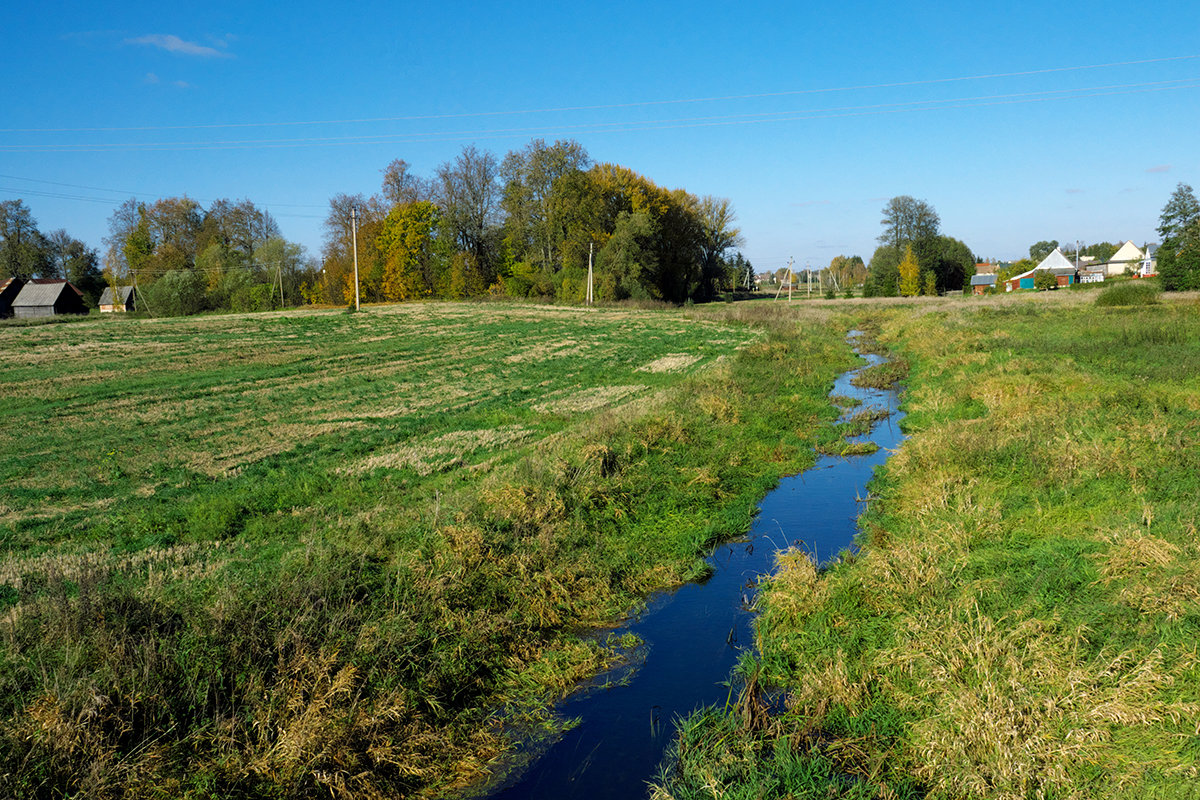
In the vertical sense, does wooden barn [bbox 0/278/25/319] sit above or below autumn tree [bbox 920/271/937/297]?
below

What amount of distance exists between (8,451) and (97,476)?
3.44 meters

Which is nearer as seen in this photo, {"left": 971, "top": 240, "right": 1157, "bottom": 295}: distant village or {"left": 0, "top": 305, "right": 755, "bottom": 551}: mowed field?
{"left": 0, "top": 305, "right": 755, "bottom": 551}: mowed field

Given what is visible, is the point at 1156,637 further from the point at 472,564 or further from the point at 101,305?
the point at 101,305

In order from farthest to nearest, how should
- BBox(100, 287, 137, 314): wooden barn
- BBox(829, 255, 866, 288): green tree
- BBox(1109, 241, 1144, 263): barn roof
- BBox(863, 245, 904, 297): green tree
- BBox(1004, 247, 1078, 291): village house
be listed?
1. BBox(829, 255, 866, 288): green tree
2. BBox(1109, 241, 1144, 263): barn roof
3. BBox(1004, 247, 1078, 291): village house
4. BBox(863, 245, 904, 297): green tree
5. BBox(100, 287, 137, 314): wooden barn

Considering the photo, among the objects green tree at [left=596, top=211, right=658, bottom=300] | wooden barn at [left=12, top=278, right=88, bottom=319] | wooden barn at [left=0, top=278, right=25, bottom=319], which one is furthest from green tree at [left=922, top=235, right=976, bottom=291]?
wooden barn at [left=0, top=278, right=25, bottom=319]

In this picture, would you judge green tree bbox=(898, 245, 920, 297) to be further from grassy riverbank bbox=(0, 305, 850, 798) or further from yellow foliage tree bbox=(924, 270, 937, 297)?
grassy riverbank bbox=(0, 305, 850, 798)

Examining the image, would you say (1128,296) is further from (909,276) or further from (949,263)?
(949,263)

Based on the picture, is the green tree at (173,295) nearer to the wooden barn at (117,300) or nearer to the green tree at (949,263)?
the wooden barn at (117,300)

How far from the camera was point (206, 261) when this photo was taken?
3150 inches

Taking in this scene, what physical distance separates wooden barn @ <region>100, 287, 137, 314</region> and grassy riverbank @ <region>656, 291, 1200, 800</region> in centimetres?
8491

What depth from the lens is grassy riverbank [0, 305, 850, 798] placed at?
20.0 ft

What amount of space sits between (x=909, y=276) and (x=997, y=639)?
3907 inches

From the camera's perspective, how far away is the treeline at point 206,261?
225 feet

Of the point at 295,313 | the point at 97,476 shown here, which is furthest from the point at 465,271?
the point at 97,476
